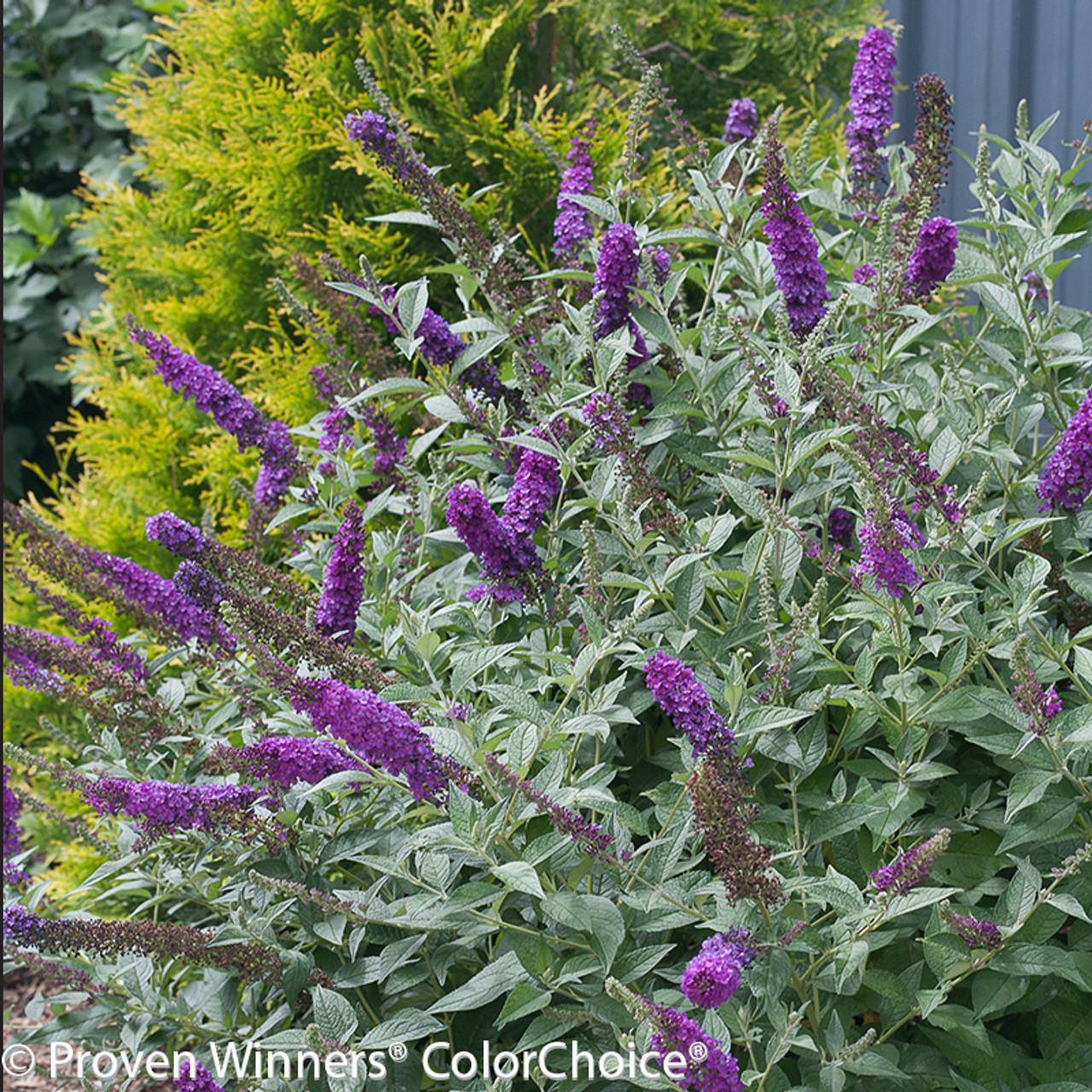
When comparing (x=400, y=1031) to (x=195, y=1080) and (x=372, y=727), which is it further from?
(x=372, y=727)

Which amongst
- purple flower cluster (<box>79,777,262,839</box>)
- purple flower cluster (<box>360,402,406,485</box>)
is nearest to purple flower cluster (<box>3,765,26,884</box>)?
purple flower cluster (<box>79,777,262,839</box>)

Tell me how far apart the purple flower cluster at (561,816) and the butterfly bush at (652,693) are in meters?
0.01

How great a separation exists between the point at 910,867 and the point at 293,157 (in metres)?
2.89

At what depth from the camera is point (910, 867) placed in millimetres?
996

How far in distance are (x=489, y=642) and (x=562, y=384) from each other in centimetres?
38

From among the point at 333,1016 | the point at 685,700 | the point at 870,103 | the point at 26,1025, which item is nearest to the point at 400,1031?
the point at 333,1016

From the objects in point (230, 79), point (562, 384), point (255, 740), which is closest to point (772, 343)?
point (562, 384)

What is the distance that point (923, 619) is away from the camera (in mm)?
1258

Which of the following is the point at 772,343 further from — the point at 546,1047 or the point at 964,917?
the point at 546,1047

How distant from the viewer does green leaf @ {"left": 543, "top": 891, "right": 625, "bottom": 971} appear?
43.2 inches

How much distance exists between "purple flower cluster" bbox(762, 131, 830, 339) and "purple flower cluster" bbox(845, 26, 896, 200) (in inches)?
16.9

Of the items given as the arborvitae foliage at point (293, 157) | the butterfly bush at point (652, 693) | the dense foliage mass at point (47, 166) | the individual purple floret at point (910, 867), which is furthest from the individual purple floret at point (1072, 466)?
the dense foliage mass at point (47, 166)

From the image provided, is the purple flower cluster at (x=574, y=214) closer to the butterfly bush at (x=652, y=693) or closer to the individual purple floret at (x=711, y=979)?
the butterfly bush at (x=652, y=693)

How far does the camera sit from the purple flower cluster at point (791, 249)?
140 centimetres
